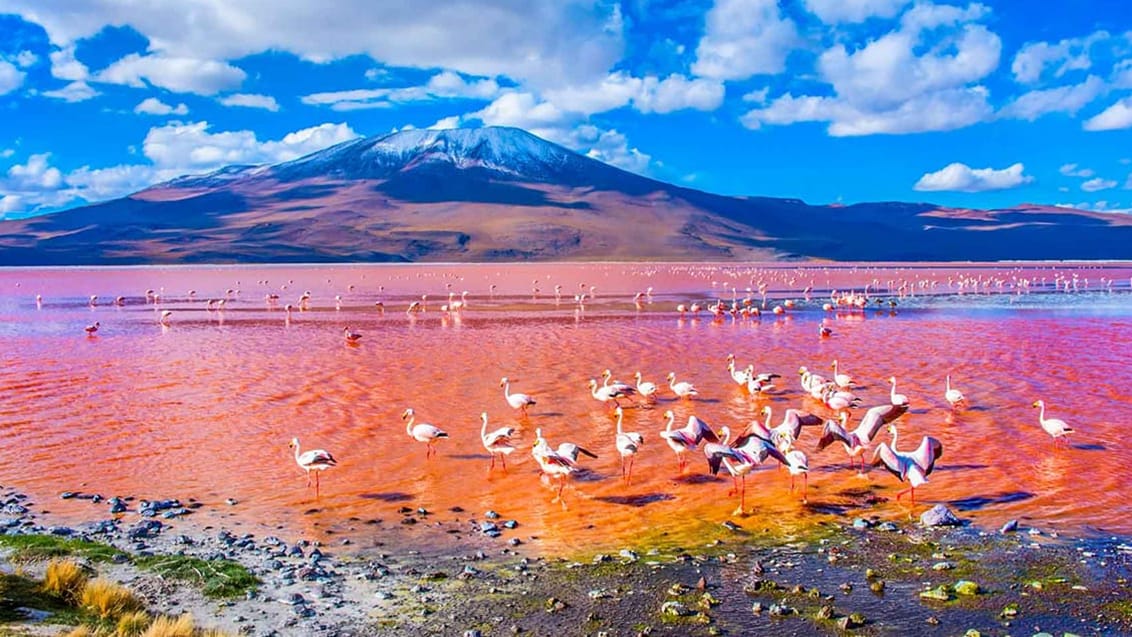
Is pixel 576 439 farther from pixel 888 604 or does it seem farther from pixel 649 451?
pixel 888 604

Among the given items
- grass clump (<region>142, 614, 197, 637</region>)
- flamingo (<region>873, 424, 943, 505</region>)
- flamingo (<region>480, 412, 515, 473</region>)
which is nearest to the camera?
grass clump (<region>142, 614, 197, 637</region>)

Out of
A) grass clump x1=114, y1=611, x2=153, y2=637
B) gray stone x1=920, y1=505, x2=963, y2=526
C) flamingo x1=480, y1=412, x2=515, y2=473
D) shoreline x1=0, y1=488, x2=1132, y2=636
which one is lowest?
shoreline x1=0, y1=488, x2=1132, y2=636

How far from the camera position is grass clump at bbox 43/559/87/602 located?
7.43 metres

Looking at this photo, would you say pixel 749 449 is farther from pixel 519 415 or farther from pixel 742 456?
pixel 519 415

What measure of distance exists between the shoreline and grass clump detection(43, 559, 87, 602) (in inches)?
21.0

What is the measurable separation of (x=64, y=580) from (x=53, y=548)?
52.6 inches

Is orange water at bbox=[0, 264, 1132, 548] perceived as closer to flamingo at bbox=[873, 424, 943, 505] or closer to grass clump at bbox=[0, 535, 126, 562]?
flamingo at bbox=[873, 424, 943, 505]

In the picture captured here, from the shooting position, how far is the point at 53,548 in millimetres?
8656

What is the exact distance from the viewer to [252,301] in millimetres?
48500

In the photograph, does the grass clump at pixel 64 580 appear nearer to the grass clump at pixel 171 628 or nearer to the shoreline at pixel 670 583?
the shoreline at pixel 670 583

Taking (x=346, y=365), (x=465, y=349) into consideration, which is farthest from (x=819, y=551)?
(x=465, y=349)

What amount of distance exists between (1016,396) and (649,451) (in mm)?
8608

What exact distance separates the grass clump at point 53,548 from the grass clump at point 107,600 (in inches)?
46.2

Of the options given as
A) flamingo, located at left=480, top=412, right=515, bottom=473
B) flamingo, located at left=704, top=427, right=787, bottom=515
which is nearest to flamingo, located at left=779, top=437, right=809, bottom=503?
flamingo, located at left=704, top=427, right=787, bottom=515
